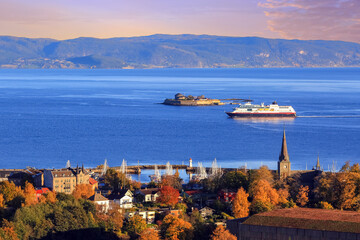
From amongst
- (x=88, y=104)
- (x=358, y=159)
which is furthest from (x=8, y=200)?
(x=88, y=104)

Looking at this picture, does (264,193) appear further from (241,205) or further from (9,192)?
(9,192)

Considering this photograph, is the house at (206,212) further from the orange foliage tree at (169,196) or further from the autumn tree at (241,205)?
the orange foliage tree at (169,196)

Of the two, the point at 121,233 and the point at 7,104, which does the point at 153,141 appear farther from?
the point at 7,104

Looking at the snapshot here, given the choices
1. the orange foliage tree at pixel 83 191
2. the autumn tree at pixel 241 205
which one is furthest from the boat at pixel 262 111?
the autumn tree at pixel 241 205

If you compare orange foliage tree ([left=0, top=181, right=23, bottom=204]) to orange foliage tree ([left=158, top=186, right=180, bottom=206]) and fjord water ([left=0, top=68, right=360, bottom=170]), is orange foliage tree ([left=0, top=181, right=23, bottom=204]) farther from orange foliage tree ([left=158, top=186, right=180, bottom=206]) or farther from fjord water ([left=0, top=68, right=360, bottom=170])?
fjord water ([left=0, top=68, right=360, bottom=170])

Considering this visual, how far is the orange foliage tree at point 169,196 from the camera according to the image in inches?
1426

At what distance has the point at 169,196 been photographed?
1428 inches

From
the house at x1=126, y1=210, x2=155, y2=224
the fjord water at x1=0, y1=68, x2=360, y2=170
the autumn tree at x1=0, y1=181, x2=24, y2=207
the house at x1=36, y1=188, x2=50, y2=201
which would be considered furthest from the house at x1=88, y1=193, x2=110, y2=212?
the fjord water at x1=0, y1=68, x2=360, y2=170

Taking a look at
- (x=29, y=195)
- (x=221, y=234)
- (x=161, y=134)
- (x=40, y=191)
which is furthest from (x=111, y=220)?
(x=161, y=134)

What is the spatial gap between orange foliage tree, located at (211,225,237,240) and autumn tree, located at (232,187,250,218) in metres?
4.47

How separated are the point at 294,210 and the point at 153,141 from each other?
1617 inches

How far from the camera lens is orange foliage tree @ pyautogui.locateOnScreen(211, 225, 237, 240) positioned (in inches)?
1075

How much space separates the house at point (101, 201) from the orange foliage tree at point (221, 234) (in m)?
8.24

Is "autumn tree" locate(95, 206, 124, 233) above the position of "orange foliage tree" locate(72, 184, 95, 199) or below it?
below
